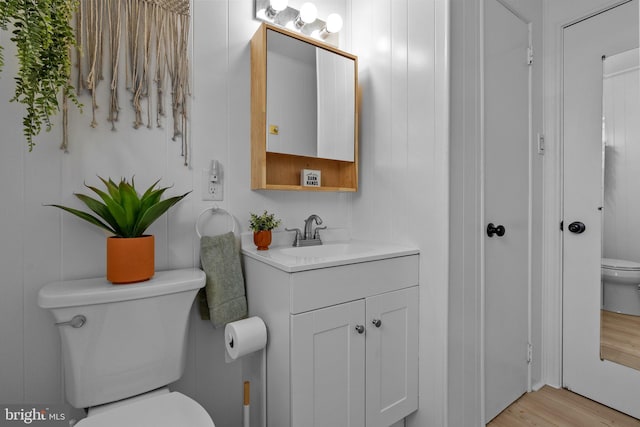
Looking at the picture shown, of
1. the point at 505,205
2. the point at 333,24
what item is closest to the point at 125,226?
the point at 333,24

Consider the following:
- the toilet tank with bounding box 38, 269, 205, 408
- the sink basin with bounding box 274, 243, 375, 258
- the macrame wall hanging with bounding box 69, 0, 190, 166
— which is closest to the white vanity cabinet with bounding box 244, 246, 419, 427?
the sink basin with bounding box 274, 243, 375, 258

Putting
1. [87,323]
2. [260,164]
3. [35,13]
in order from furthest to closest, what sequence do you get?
[260,164] → [87,323] → [35,13]

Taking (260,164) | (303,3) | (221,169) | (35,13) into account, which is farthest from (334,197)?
(35,13)

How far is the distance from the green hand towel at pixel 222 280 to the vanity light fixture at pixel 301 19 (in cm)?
109

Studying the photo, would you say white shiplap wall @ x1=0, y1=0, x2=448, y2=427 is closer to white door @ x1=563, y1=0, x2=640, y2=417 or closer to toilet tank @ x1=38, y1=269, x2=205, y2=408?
toilet tank @ x1=38, y1=269, x2=205, y2=408

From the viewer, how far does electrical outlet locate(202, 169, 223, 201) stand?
138 cm

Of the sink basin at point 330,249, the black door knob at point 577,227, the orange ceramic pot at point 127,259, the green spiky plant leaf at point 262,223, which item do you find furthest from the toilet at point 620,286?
the orange ceramic pot at point 127,259

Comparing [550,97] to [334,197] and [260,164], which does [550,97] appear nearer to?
[334,197]

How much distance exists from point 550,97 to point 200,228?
2087 mm

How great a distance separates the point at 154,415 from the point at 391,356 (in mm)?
887

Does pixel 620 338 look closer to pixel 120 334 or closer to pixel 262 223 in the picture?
pixel 262 223

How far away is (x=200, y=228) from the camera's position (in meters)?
1.38

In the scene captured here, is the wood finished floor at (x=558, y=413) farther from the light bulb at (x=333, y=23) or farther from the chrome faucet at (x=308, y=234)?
the light bulb at (x=333, y=23)

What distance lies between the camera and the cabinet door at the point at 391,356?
49.4 inches
